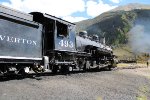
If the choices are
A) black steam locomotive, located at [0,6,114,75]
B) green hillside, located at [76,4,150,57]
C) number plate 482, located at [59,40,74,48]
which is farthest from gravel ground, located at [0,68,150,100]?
green hillside, located at [76,4,150,57]

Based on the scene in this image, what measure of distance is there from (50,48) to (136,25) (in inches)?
7058

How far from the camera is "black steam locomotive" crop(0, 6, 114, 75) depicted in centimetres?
1428

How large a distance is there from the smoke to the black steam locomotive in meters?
128

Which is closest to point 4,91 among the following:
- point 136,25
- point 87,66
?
point 87,66

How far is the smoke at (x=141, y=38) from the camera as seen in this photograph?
149750 mm

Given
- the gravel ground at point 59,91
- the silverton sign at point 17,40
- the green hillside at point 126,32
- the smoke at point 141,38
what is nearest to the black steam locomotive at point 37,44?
the silverton sign at point 17,40

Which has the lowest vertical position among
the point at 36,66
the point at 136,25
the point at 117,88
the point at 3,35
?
the point at 117,88

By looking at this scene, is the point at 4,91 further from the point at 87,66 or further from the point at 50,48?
the point at 87,66

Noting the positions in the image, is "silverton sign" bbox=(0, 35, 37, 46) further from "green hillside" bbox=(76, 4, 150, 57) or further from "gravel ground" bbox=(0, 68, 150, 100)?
"green hillside" bbox=(76, 4, 150, 57)

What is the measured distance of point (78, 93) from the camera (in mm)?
12594

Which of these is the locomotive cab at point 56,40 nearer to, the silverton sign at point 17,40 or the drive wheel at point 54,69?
the drive wheel at point 54,69

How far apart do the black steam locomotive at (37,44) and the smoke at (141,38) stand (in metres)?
128

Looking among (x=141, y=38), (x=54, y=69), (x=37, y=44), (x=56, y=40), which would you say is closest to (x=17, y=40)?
(x=37, y=44)

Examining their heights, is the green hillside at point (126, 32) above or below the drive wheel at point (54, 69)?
above
